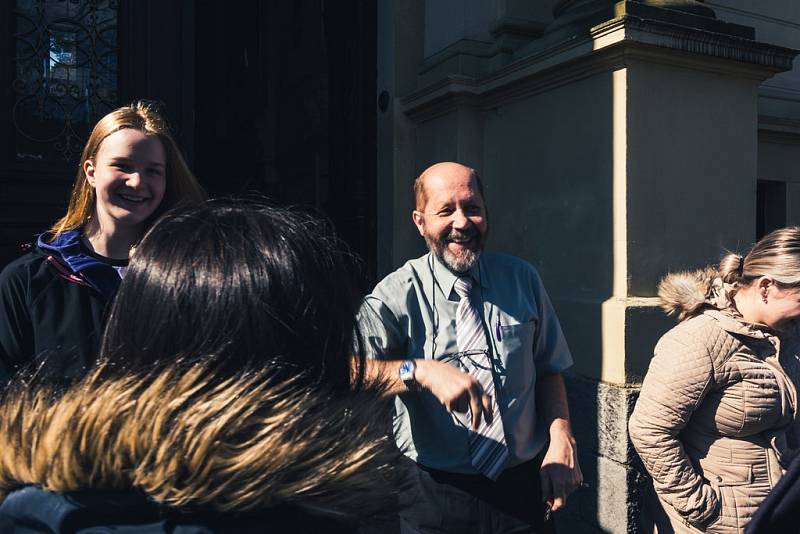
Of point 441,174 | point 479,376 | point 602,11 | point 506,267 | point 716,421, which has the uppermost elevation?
point 602,11

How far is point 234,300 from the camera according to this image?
0.86m

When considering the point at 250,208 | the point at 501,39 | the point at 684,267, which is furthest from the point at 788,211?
the point at 250,208

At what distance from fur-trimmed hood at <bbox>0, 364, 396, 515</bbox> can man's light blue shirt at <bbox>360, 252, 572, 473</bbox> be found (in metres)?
1.26

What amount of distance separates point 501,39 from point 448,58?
37cm

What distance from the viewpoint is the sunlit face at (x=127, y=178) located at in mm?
1809

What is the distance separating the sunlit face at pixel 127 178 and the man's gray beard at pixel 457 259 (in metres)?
0.95

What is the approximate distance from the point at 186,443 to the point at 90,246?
1226 mm

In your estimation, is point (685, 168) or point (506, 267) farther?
point (685, 168)

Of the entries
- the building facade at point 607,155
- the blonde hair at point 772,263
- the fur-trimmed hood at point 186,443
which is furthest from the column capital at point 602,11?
the fur-trimmed hood at point 186,443

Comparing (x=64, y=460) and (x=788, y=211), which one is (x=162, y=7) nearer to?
(x=64, y=460)

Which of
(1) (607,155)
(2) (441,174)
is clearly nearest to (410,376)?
(2) (441,174)

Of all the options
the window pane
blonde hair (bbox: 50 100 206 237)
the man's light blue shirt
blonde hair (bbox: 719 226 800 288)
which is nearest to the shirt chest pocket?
the man's light blue shirt

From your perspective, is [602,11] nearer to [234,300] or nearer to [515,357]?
[515,357]

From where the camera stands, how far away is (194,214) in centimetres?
96
